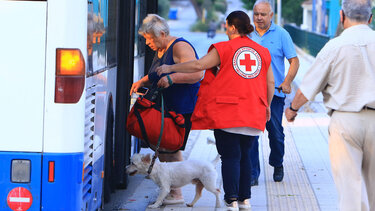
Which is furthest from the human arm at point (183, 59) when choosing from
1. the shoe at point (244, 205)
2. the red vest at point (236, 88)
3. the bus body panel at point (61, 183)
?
the bus body panel at point (61, 183)

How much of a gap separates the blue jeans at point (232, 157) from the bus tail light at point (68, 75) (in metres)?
1.83

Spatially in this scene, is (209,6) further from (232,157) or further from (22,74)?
(22,74)

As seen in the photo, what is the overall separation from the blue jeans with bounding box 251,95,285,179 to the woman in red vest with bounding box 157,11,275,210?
4.89ft

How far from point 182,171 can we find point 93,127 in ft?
4.91

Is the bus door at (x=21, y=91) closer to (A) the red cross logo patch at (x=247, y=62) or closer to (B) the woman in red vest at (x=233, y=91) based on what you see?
(B) the woman in red vest at (x=233, y=91)

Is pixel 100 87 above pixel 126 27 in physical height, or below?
below

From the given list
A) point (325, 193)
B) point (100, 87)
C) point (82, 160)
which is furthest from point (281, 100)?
point (82, 160)

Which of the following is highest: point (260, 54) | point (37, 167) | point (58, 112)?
point (260, 54)

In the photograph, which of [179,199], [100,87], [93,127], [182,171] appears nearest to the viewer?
[93,127]

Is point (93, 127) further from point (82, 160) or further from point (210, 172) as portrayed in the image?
point (210, 172)

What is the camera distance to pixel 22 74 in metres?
4.72

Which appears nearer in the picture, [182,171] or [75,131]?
[75,131]

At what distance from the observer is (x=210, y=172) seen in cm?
681

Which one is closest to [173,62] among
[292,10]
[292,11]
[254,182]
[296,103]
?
[296,103]
